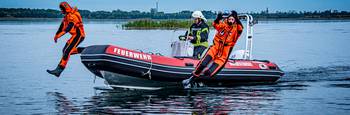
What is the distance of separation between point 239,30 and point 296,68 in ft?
24.8

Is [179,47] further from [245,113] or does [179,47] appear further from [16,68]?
[16,68]

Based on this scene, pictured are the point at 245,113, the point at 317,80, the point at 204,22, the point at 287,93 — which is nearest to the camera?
the point at 245,113

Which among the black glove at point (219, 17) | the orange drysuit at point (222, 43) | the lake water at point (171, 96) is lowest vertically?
the lake water at point (171, 96)

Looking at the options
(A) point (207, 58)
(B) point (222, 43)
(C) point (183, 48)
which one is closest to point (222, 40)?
(B) point (222, 43)

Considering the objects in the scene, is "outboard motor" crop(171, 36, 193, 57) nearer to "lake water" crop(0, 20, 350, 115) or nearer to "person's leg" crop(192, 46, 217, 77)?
"lake water" crop(0, 20, 350, 115)

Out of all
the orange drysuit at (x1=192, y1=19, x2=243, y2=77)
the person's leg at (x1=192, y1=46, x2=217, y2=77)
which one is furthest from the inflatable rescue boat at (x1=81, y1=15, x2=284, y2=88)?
the orange drysuit at (x1=192, y1=19, x2=243, y2=77)

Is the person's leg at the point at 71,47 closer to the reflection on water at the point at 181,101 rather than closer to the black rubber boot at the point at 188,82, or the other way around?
the reflection on water at the point at 181,101

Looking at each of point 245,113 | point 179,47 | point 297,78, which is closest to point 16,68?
point 179,47

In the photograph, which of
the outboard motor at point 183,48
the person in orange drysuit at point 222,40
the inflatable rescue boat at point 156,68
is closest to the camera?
the inflatable rescue boat at point 156,68

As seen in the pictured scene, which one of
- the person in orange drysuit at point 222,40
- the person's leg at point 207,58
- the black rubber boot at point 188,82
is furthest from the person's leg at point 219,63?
the black rubber boot at point 188,82

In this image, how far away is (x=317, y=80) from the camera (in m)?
16.6

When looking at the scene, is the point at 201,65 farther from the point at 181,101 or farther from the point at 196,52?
the point at 196,52

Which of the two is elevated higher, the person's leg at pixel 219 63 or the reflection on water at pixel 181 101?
the person's leg at pixel 219 63

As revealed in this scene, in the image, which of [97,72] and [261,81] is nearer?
[97,72]
